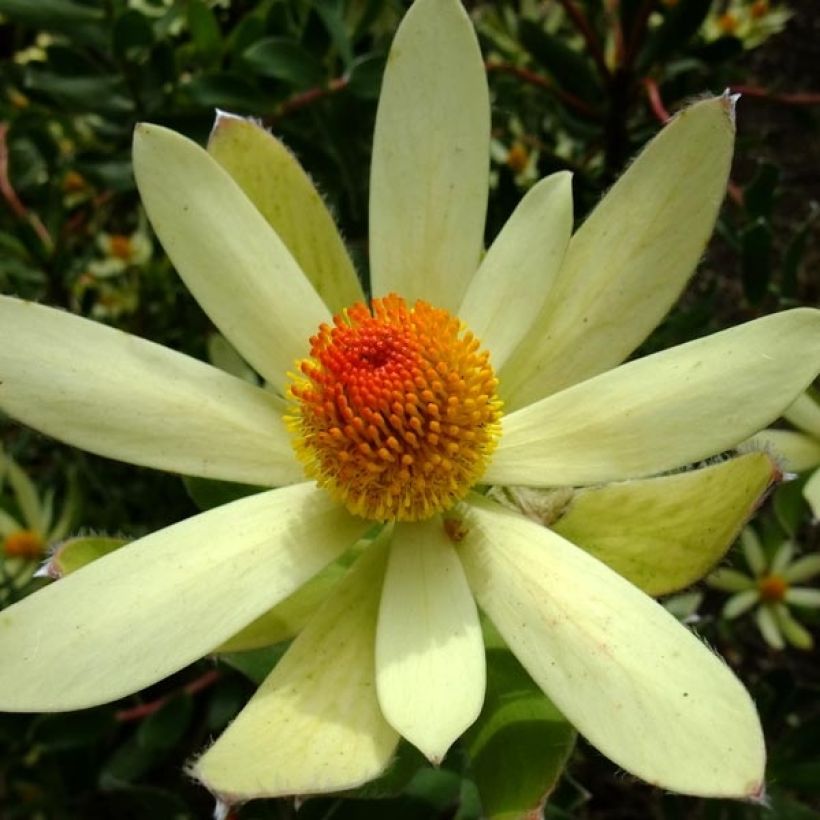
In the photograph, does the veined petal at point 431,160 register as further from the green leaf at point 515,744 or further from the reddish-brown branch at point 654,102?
the reddish-brown branch at point 654,102

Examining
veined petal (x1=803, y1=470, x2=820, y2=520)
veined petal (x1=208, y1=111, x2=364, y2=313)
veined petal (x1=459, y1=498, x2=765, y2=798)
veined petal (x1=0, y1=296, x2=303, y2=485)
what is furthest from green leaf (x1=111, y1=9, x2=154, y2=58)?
veined petal (x1=803, y1=470, x2=820, y2=520)

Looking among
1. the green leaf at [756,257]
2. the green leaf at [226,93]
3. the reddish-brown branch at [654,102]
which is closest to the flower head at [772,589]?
the green leaf at [756,257]

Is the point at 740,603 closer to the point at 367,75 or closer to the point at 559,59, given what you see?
the point at 559,59

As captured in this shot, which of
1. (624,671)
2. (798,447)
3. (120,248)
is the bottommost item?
(120,248)

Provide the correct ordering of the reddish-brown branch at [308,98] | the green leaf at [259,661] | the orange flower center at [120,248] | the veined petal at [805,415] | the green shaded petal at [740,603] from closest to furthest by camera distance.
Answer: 1. the green leaf at [259,661]
2. the veined petal at [805,415]
3. the reddish-brown branch at [308,98]
4. the green shaded petal at [740,603]
5. the orange flower center at [120,248]

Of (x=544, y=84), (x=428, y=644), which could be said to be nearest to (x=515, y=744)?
(x=428, y=644)

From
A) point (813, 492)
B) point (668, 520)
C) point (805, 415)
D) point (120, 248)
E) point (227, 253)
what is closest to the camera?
point (668, 520)

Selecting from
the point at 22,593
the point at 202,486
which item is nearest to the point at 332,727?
the point at 202,486
